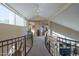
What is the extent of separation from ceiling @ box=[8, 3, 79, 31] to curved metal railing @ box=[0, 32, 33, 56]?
0.30 m

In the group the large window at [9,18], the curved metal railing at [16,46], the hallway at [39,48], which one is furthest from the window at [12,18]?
the hallway at [39,48]

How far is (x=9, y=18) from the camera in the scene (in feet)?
6.38

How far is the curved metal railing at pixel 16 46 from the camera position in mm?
1883

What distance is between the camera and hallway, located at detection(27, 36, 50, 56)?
193 centimetres

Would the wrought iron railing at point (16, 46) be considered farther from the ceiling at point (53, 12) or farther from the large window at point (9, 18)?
the ceiling at point (53, 12)

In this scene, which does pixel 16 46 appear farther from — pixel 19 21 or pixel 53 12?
pixel 53 12

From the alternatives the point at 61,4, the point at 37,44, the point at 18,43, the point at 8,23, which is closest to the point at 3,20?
the point at 8,23

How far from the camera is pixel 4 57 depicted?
1.89m

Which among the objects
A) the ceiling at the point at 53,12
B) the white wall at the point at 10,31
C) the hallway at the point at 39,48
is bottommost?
A: the hallway at the point at 39,48

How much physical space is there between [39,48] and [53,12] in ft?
1.68

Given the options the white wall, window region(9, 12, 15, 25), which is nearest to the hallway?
the white wall

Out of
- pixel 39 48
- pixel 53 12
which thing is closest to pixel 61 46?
pixel 39 48

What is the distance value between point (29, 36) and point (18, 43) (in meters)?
0.17

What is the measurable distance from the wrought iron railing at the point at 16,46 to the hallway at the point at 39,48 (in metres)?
0.05
